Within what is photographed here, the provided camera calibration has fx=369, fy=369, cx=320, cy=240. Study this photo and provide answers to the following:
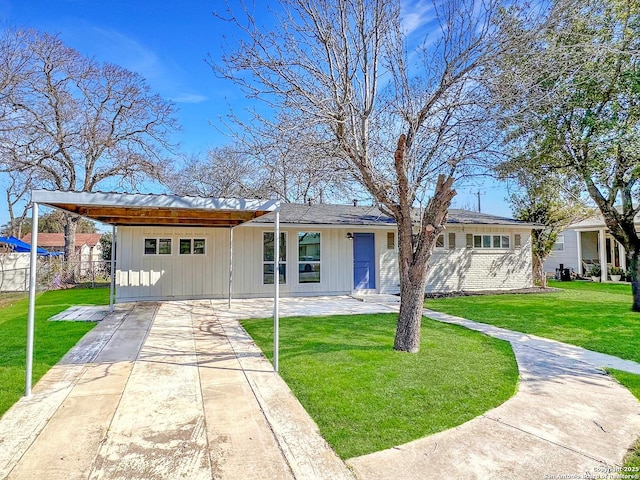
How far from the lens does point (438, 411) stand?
3447mm

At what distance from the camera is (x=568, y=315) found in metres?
8.81

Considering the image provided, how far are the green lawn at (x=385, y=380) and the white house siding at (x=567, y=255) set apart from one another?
16997mm

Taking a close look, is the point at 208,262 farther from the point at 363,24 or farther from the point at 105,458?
the point at 105,458

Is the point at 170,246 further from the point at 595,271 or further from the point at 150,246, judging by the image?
the point at 595,271

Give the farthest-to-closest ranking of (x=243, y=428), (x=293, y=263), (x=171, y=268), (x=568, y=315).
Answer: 1. (x=293, y=263)
2. (x=171, y=268)
3. (x=568, y=315)
4. (x=243, y=428)

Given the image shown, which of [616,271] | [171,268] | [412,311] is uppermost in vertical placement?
[171,268]

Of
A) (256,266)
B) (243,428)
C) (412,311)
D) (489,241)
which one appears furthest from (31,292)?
(489,241)

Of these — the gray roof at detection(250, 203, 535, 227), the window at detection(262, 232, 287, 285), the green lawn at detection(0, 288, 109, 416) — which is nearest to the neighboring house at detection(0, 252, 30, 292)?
the green lawn at detection(0, 288, 109, 416)

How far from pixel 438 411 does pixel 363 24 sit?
508cm

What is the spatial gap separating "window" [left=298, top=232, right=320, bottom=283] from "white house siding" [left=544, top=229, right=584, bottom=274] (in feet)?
48.8

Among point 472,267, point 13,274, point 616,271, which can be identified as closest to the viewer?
point 472,267

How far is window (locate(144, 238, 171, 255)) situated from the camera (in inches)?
425

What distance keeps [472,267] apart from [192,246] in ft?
33.2

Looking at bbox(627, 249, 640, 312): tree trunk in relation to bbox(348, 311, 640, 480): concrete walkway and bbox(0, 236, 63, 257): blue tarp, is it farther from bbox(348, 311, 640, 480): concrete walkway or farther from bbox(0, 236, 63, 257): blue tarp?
bbox(0, 236, 63, 257): blue tarp
